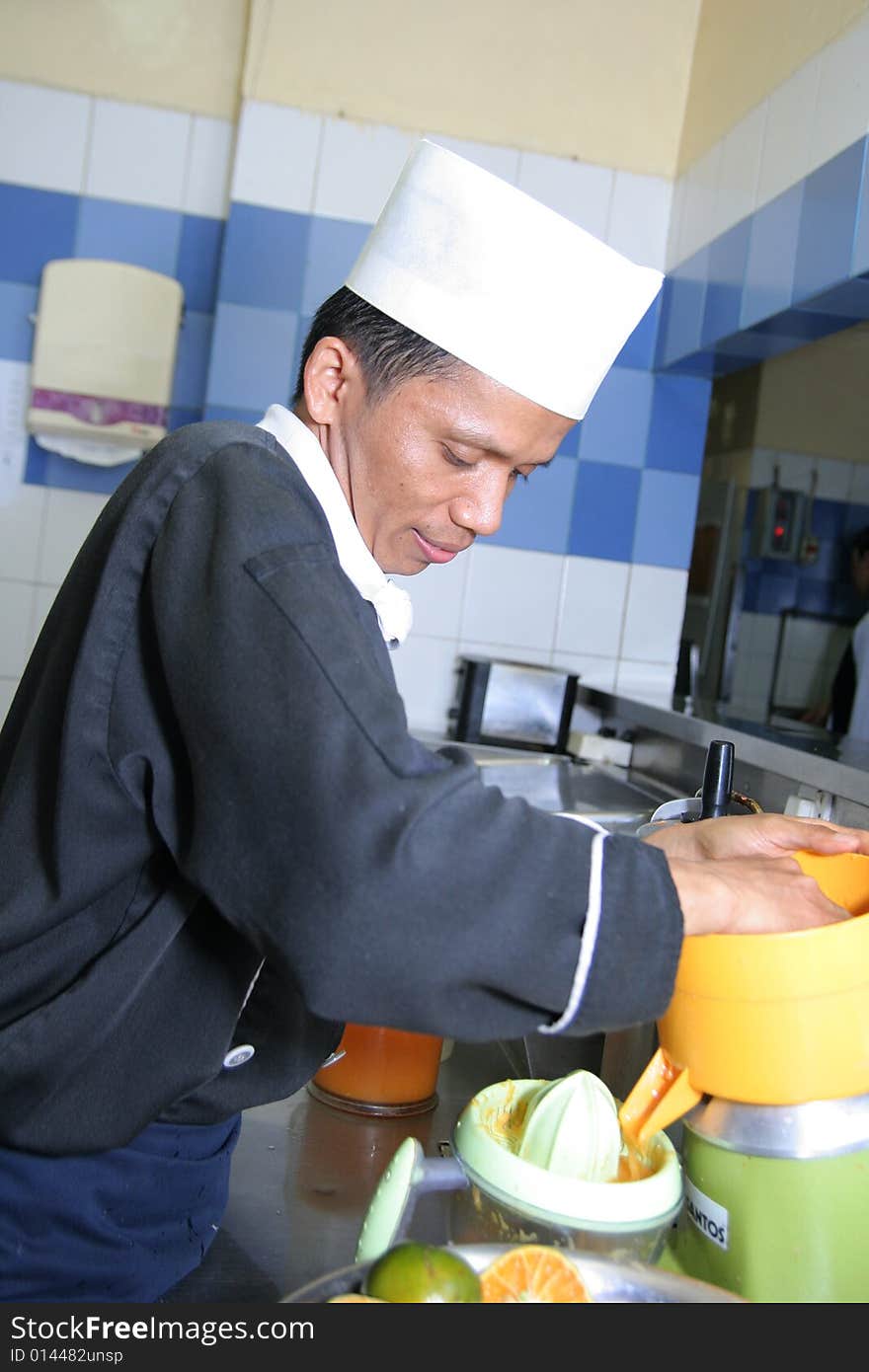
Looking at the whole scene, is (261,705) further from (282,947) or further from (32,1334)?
(32,1334)

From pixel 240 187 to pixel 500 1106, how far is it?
240cm

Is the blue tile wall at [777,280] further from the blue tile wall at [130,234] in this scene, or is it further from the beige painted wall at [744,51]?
the blue tile wall at [130,234]

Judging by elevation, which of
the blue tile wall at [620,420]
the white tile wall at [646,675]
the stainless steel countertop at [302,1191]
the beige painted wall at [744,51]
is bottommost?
the stainless steel countertop at [302,1191]

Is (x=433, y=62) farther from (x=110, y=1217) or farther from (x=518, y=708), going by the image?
(x=110, y=1217)

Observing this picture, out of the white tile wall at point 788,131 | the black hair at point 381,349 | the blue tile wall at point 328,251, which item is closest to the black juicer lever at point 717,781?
the black hair at point 381,349

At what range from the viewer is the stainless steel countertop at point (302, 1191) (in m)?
0.87

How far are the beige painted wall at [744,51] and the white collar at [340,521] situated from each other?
5.21ft

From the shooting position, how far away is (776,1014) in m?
0.65

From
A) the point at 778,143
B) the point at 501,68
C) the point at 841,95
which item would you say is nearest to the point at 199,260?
the point at 501,68

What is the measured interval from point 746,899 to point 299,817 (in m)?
0.25

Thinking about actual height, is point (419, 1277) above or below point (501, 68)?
below

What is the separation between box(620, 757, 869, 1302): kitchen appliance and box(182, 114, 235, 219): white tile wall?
8.55ft

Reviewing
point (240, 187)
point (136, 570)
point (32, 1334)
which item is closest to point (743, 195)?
point (240, 187)

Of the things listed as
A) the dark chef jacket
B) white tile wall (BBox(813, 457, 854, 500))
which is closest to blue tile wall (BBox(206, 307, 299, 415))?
the dark chef jacket
